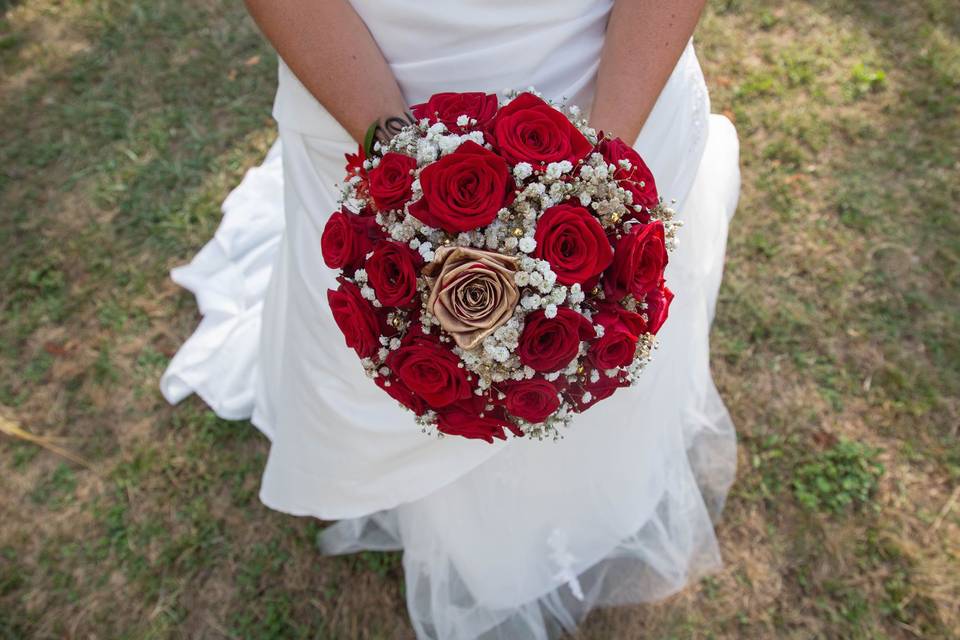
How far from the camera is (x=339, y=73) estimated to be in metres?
1.55

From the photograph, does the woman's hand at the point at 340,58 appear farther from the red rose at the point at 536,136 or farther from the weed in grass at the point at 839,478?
the weed in grass at the point at 839,478

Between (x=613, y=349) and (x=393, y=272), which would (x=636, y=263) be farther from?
(x=393, y=272)

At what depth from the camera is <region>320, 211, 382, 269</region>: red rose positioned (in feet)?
4.13

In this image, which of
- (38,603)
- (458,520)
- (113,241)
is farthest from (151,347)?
(458,520)

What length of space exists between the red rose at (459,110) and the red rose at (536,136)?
0.05 meters

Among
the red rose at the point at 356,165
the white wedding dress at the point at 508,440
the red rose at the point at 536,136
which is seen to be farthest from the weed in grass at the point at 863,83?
the red rose at the point at 356,165

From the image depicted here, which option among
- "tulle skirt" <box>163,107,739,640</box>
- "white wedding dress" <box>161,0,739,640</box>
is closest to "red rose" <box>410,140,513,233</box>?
"white wedding dress" <box>161,0,739,640</box>

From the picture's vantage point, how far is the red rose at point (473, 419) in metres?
1.22

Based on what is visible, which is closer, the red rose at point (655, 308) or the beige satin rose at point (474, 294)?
the beige satin rose at point (474, 294)

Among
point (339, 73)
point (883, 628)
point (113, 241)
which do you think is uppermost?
point (339, 73)

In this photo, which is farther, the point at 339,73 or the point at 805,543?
the point at 805,543

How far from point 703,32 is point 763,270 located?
1.57 m

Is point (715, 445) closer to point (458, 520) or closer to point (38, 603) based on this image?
point (458, 520)

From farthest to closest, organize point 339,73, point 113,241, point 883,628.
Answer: point 113,241
point 883,628
point 339,73
